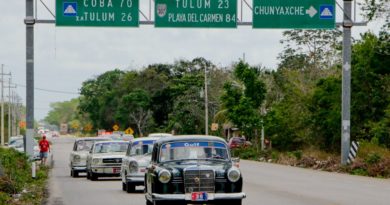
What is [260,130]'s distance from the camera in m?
65.5

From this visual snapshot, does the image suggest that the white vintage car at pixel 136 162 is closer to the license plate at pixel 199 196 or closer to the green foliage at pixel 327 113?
the license plate at pixel 199 196

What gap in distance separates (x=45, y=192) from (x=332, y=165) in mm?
18615

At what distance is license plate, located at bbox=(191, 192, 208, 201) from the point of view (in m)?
18.1

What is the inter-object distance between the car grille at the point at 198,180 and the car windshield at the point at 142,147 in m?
8.62

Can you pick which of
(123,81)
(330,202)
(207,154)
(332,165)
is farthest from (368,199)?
(123,81)

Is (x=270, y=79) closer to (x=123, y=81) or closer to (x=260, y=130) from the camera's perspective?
(x=260, y=130)

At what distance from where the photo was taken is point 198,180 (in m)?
18.2

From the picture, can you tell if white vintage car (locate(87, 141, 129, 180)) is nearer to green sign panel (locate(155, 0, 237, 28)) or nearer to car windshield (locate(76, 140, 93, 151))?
car windshield (locate(76, 140, 93, 151))

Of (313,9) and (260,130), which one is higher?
(313,9)

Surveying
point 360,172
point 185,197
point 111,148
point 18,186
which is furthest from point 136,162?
point 360,172

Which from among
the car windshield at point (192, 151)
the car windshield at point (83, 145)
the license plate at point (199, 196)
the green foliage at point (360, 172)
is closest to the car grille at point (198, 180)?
the license plate at point (199, 196)

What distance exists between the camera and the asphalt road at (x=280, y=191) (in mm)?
22891

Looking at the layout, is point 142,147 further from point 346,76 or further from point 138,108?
point 138,108

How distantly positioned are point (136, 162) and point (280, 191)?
4619 mm
